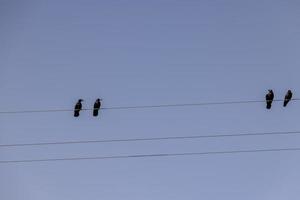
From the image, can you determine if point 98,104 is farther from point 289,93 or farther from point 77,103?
point 289,93

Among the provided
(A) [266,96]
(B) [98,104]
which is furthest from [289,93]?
(B) [98,104]

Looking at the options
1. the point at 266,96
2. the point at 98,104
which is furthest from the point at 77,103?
the point at 266,96

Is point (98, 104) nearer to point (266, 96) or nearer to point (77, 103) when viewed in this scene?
point (77, 103)

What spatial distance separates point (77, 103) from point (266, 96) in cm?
739

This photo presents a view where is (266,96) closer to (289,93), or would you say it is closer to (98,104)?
(289,93)

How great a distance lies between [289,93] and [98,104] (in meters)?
7.46

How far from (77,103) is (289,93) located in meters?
8.24

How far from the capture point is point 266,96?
20.1m

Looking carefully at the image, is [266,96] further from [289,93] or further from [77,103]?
[77,103]

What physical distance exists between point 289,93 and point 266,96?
0.87m

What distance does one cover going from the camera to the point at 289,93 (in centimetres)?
1994

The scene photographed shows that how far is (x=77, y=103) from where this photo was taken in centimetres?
2020
